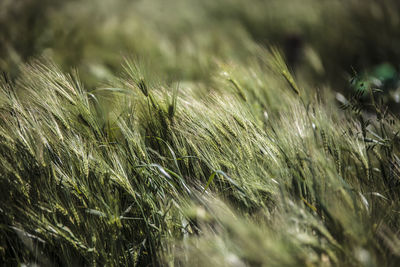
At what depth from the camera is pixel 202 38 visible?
2.98 metres

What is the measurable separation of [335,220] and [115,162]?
64 centimetres

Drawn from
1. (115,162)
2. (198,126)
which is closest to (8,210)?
(115,162)

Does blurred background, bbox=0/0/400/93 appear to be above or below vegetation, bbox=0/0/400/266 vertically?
above

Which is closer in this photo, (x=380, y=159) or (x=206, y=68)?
(x=380, y=159)

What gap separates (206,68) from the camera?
219 centimetres

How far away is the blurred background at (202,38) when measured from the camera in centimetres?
210

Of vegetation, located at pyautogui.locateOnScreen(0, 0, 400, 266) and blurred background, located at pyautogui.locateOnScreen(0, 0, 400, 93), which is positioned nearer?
vegetation, located at pyautogui.locateOnScreen(0, 0, 400, 266)

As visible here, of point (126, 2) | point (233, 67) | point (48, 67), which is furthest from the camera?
point (126, 2)

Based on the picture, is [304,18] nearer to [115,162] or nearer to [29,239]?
[115,162]

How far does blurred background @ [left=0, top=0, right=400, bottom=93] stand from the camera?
210 cm

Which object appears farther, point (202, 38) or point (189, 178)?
point (202, 38)

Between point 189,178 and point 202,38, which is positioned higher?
point 202,38

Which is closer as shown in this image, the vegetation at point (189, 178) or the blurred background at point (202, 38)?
the vegetation at point (189, 178)

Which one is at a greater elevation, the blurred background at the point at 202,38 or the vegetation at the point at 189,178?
the blurred background at the point at 202,38
